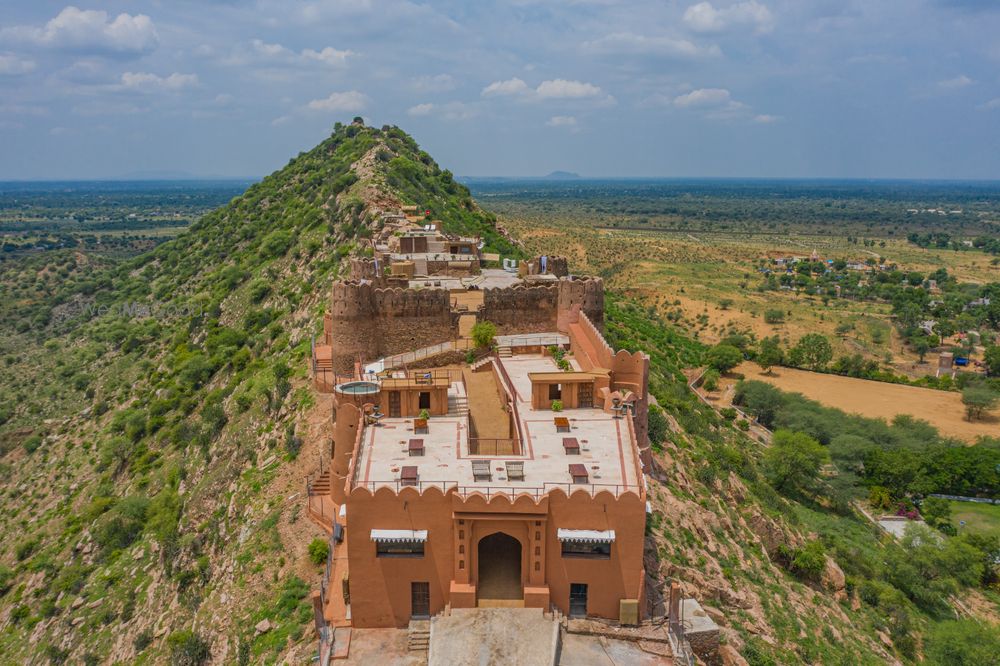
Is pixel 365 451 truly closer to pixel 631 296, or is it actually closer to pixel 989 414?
pixel 989 414

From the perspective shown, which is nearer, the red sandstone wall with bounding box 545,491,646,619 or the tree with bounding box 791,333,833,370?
the red sandstone wall with bounding box 545,491,646,619

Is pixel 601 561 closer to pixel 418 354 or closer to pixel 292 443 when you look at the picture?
pixel 418 354

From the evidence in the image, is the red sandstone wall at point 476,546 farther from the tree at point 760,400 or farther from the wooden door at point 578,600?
the tree at point 760,400

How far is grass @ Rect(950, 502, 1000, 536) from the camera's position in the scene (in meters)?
48.2

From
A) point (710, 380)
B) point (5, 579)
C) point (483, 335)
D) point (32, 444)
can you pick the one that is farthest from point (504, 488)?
point (710, 380)

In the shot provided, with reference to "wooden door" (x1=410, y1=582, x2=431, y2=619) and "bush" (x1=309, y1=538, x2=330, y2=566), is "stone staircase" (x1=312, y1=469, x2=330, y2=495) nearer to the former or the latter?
"bush" (x1=309, y1=538, x2=330, y2=566)

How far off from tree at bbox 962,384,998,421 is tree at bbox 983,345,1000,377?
12.6 m

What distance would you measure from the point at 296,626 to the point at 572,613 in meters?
9.27

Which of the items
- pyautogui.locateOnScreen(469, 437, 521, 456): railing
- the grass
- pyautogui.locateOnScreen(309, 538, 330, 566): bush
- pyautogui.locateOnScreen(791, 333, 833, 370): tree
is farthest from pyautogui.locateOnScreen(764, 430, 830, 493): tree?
pyautogui.locateOnScreen(791, 333, 833, 370): tree

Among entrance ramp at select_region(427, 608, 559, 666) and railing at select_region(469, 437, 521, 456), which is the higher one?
railing at select_region(469, 437, 521, 456)

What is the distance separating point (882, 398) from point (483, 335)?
187 ft

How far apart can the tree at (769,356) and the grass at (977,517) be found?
30.3 metres

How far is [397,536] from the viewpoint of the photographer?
66.3ft

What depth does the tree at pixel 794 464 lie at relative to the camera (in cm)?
4888
